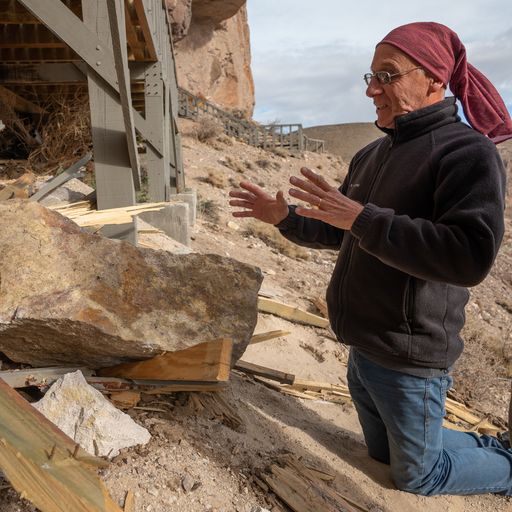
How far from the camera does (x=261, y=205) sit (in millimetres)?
2861

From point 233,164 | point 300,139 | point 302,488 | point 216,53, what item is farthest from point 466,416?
point 216,53

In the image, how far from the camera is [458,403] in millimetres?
4797

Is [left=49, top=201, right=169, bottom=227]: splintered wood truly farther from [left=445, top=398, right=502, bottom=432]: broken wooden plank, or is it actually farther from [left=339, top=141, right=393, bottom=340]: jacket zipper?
[left=445, top=398, right=502, bottom=432]: broken wooden plank

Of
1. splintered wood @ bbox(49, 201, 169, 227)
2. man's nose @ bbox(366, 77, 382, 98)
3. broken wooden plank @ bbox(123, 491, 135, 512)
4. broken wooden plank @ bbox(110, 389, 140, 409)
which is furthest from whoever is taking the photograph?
splintered wood @ bbox(49, 201, 169, 227)

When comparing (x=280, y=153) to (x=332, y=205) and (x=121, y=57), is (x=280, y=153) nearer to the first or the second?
(x=121, y=57)

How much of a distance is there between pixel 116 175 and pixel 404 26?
260 cm

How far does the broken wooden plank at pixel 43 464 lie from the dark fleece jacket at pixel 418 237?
4.14 feet

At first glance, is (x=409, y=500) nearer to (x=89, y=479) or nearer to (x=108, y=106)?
(x=89, y=479)

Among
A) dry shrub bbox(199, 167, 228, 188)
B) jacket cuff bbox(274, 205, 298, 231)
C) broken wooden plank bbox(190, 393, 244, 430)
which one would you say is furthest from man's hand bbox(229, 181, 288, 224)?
dry shrub bbox(199, 167, 228, 188)

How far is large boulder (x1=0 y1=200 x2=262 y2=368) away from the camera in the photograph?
2328 millimetres

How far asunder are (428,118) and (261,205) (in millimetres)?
974

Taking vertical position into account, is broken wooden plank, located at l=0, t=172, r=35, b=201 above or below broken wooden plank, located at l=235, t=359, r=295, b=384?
above

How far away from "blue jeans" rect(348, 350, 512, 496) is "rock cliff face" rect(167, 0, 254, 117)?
89.4ft

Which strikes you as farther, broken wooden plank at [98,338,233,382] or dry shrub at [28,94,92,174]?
dry shrub at [28,94,92,174]
